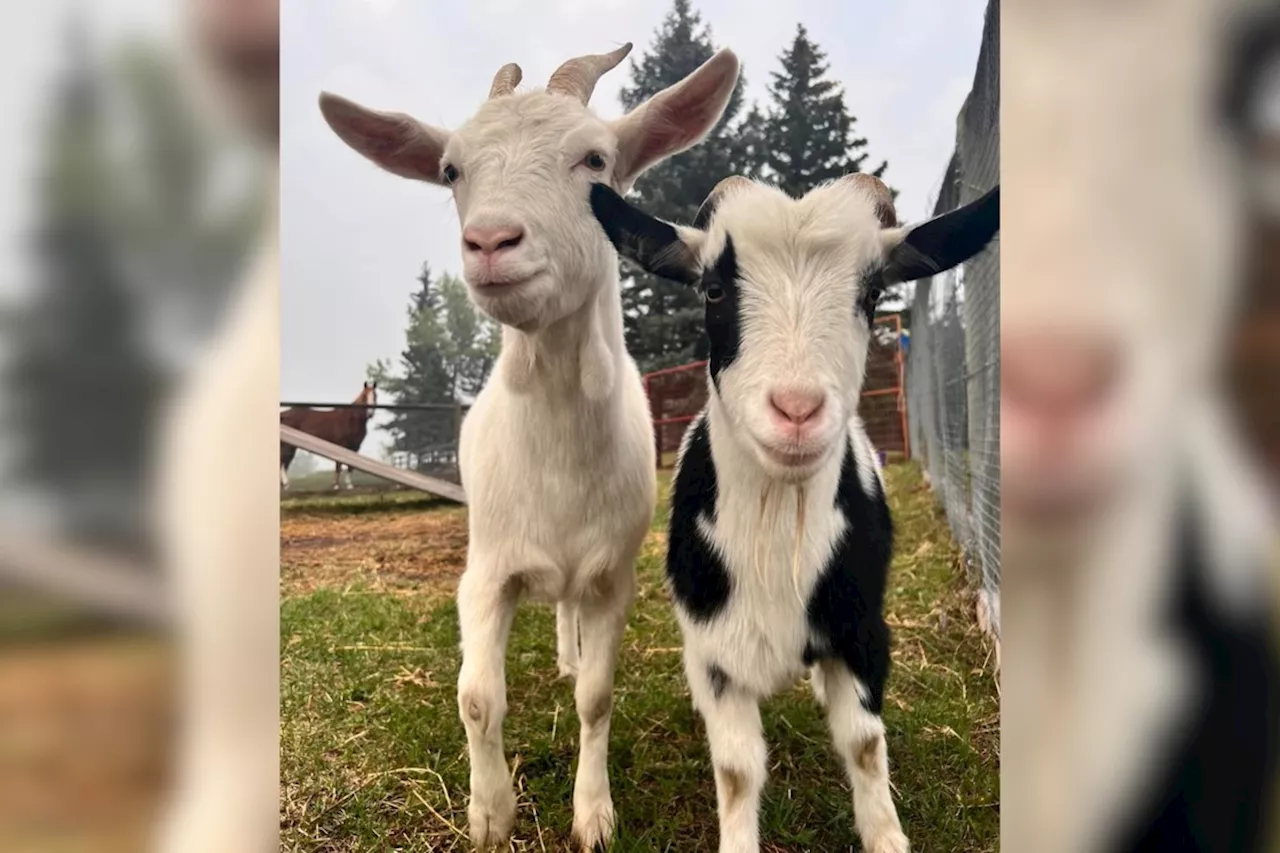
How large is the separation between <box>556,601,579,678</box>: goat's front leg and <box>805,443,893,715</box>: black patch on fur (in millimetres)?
854

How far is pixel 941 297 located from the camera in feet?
5.71

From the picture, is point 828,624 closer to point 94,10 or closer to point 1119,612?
point 1119,612

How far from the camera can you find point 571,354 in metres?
1.67

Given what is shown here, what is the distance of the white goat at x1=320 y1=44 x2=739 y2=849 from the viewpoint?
1578mm

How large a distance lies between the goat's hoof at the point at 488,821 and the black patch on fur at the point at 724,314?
1.02 m

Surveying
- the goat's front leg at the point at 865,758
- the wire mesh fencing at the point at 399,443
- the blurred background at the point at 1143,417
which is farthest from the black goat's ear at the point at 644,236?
the goat's front leg at the point at 865,758

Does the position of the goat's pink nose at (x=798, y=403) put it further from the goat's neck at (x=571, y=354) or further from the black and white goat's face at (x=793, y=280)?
the goat's neck at (x=571, y=354)

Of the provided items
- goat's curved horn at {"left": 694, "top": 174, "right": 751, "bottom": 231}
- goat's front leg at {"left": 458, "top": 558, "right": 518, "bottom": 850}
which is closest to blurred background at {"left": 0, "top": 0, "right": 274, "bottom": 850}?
goat's front leg at {"left": 458, "top": 558, "right": 518, "bottom": 850}

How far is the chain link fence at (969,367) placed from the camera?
1.58m

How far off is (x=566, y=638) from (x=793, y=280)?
1.30 m

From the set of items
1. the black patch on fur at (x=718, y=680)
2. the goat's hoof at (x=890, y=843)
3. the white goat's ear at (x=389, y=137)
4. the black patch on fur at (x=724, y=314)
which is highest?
the white goat's ear at (x=389, y=137)

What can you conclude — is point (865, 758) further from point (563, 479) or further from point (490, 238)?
point (490, 238)

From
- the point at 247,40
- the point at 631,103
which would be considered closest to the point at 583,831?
the point at 631,103

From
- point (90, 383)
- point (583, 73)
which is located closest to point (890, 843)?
point (583, 73)
